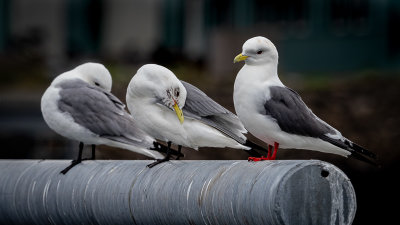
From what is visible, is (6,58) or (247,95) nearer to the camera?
(247,95)

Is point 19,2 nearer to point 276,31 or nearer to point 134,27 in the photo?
point 134,27

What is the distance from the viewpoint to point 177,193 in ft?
19.6

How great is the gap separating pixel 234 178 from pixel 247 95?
3.49 feet

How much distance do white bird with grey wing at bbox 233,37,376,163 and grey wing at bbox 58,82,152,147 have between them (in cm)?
127

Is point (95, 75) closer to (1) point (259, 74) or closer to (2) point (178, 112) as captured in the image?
(2) point (178, 112)

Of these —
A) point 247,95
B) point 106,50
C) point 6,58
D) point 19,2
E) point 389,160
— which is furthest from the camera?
point 19,2

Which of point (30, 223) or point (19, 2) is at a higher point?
point (30, 223)

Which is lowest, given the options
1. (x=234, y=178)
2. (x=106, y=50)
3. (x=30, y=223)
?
(x=106, y=50)

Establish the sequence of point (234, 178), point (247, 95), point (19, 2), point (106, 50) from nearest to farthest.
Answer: point (234, 178) → point (247, 95) → point (106, 50) → point (19, 2)

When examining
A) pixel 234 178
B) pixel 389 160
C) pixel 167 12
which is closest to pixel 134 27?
pixel 167 12

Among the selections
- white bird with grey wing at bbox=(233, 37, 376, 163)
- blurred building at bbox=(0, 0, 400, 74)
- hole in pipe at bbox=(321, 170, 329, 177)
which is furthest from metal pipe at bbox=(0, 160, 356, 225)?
blurred building at bbox=(0, 0, 400, 74)

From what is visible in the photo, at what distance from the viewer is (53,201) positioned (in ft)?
22.9

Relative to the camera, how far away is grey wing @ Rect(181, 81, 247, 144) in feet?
23.2

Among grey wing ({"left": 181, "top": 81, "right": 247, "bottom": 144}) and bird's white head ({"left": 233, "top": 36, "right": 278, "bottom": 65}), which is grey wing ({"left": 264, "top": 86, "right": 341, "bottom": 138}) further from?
grey wing ({"left": 181, "top": 81, "right": 247, "bottom": 144})
